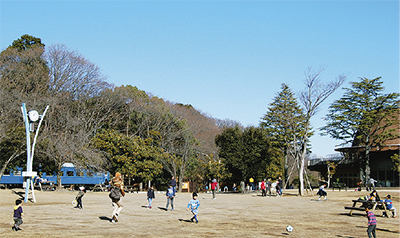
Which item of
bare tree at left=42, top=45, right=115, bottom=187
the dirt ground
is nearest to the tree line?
bare tree at left=42, top=45, right=115, bottom=187

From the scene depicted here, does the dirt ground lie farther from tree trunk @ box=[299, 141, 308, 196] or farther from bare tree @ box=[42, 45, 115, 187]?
bare tree @ box=[42, 45, 115, 187]

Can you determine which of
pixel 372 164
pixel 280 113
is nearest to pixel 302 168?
pixel 280 113

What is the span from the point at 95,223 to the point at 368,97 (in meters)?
41.3

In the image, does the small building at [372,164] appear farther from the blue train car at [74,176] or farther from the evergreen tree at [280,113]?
the blue train car at [74,176]

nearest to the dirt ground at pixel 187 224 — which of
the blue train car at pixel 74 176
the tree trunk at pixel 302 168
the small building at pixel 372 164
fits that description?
the tree trunk at pixel 302 168

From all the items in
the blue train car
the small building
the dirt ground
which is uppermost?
the small building

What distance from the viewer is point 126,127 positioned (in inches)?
2063

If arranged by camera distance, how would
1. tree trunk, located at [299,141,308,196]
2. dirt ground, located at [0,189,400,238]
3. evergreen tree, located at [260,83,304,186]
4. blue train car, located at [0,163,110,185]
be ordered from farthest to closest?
evergreen tree, located at [260,83,304,186], blue train car, located at [0,163,110,185], tree trunk, located at [299,141,308,196], dirt ground, located at [0,189,400,238]

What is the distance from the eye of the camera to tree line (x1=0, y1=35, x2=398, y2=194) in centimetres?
3594

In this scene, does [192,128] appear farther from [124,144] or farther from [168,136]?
[124,144]

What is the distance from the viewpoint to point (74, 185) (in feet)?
135

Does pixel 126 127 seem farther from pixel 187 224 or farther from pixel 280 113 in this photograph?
pixel 187 224

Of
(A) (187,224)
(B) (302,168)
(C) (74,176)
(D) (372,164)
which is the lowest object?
(A) (187,224)

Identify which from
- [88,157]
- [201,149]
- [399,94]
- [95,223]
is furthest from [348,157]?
[95,223]
